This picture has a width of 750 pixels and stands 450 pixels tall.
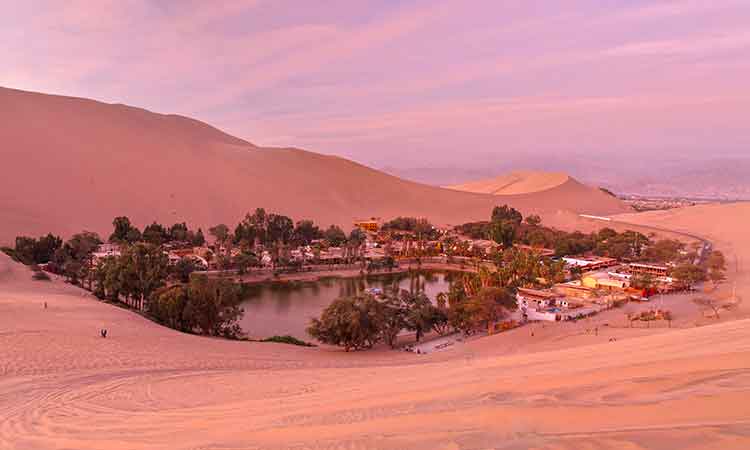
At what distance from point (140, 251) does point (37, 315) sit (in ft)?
22.2

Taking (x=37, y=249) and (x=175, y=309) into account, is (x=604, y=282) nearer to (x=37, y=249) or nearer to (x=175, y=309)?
(x=175, y=309)

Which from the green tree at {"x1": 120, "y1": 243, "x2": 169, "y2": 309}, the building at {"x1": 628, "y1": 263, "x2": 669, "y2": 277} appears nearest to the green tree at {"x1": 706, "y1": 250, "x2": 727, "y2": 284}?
the building at {"x1": 628, "y1": 263, "x2": 669, "y2": 277}

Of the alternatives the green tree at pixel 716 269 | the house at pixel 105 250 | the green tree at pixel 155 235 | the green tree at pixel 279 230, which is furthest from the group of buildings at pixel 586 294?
the green tree at pixel 155 235

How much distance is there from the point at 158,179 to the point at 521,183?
282ft

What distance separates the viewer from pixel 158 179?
183 feet

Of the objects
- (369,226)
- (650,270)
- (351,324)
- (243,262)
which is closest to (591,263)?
(650,270)

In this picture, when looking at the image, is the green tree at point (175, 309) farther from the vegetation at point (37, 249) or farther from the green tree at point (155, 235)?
the green tree at point (155, 235)

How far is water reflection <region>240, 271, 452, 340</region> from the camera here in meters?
20.2

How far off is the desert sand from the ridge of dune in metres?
101

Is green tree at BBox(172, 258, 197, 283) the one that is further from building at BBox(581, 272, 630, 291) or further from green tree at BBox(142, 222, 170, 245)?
building at BBox(581, 272, 630, 291)

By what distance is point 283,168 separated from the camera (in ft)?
244

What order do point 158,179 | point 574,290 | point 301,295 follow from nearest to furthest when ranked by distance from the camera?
point 574,290
point 301,295
point 158,179

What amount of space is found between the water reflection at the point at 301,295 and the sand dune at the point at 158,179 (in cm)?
2033

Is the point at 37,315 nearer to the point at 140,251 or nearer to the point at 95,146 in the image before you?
the point at 140,251
